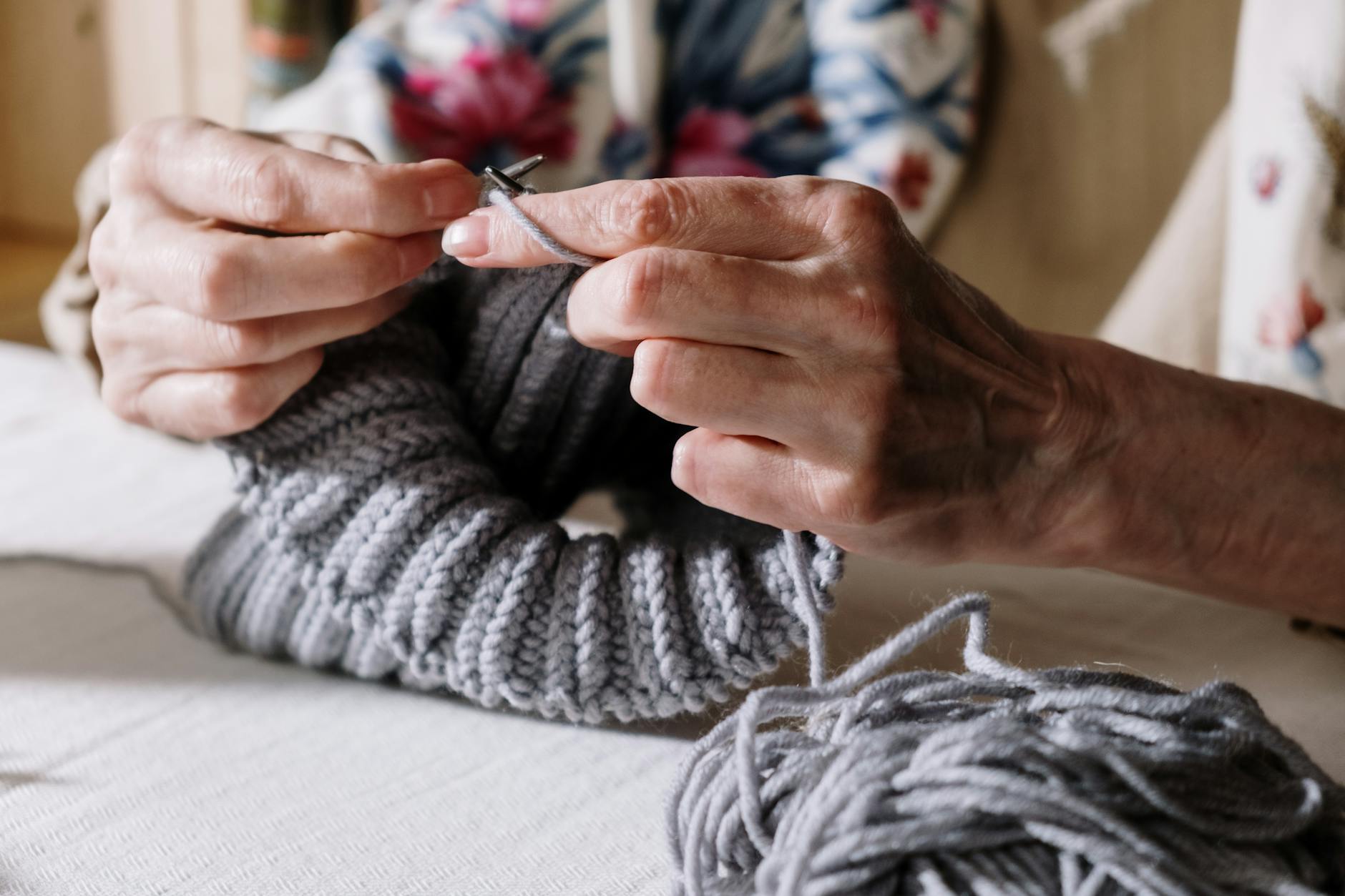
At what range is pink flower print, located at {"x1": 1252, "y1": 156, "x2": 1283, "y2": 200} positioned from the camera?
0.76 m

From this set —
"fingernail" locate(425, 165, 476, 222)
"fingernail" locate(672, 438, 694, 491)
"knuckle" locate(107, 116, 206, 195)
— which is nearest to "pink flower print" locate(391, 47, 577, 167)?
"knuckle" locate(107, 116, 206, 195)

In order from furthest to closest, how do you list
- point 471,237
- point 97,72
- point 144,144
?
point 97,72 → point 144,144 → point 471,237

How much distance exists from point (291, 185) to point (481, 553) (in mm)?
199

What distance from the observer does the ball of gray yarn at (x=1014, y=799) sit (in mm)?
378

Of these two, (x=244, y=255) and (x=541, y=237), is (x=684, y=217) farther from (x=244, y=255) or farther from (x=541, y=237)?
(x=244, y=255)

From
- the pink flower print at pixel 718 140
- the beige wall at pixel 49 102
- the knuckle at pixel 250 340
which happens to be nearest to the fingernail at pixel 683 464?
the knuckle at pixel 250 340

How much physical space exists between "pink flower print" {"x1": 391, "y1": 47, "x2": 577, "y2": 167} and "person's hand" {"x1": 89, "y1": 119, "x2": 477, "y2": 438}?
0.38 meters

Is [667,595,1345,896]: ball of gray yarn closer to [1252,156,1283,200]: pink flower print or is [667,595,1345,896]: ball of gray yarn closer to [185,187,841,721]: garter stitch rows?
[185,187,841,721]: garter stitch rows

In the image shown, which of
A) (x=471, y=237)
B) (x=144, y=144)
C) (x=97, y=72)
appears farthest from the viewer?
(x=97, y=72)

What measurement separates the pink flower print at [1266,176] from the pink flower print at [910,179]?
0.28 m

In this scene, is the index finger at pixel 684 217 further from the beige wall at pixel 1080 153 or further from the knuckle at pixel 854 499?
the beige wall at pixel 1080 153

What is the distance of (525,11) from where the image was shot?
101cm

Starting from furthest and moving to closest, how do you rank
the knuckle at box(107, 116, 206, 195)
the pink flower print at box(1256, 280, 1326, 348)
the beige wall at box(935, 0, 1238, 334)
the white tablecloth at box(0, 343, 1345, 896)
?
1. the beige wall at box(935, 0, 1238, 334)
2. the pink flower print at box(1256, 280, 1326, 348)
3. the knuckle at box(107, 116, 206, 195)
4. the white tablecloth at box(0, 343, 1345, 896)

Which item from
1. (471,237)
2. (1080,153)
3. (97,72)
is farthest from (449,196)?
(97,72)
